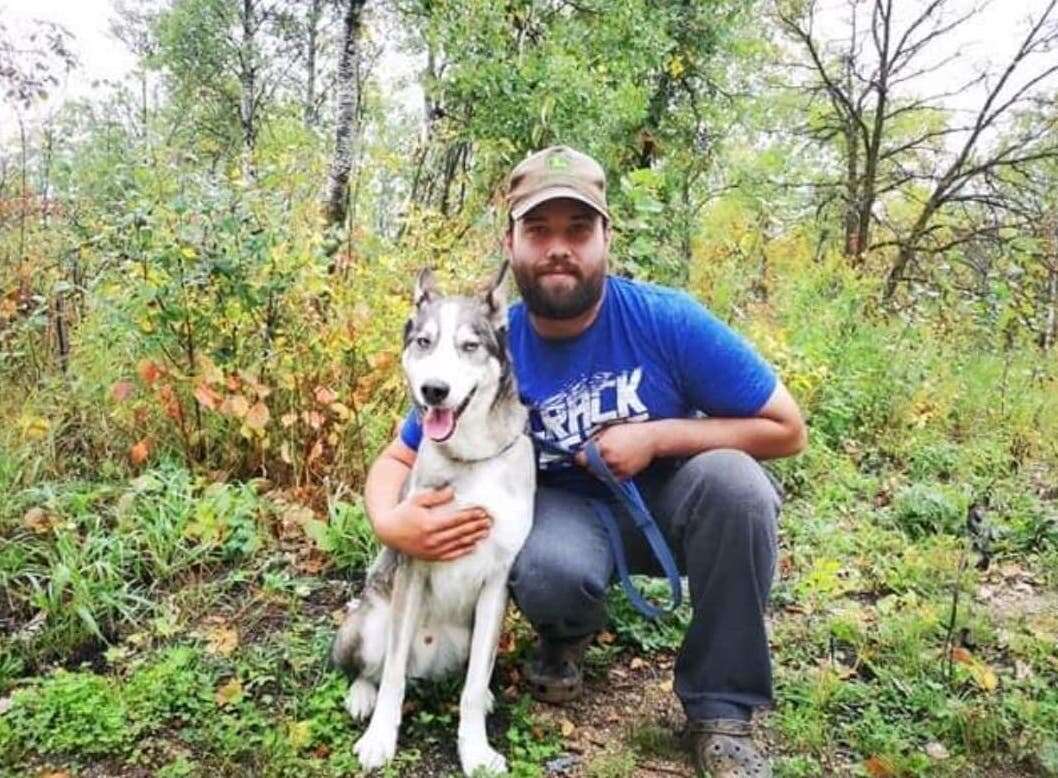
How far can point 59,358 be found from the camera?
13.3 feet

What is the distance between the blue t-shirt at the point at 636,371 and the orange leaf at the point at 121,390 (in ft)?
5.32

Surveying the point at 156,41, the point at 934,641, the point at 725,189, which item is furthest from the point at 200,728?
the point at 156,41

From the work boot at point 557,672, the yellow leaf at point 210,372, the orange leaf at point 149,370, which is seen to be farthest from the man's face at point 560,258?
the orange leaf at point 149,370

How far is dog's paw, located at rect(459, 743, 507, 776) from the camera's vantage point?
2170mm

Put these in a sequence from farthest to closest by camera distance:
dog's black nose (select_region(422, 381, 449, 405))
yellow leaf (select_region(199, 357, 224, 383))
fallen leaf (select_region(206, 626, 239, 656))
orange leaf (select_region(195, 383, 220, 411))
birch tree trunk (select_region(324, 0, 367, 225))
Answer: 1. birch tree trunk (select_region(324, 0, 367, 225))
2. yellow leaf (select_region(199, 357, 224, 383))
3. orange leaf (select_region(195, 383, 220, 411))
4. fallen leaf (select_region(206, 626, 239, 656))
5. dog's black nose (select_region(422, 381, 449, 405))

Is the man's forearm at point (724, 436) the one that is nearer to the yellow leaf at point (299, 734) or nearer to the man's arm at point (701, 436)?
the man's arm at point (701, 436)

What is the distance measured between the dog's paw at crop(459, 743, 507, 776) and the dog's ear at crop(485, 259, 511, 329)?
47.0 inches

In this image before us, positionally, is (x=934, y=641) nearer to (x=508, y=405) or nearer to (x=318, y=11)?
(x=508, y=405)

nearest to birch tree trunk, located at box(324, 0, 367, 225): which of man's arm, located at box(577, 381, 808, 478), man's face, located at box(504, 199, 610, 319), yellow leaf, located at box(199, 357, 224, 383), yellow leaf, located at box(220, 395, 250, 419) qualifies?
yellow leaf, located at box(199, 357, 224, 383)

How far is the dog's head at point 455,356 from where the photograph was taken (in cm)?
210

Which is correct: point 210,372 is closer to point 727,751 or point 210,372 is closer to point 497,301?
point 497,301

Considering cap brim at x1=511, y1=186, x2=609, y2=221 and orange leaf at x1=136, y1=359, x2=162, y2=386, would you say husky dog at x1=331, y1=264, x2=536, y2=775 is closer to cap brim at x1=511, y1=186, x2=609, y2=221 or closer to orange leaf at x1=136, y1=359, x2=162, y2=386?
cap brim at x1=511, y1=186, x2=609, y2=221

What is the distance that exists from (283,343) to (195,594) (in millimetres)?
1240

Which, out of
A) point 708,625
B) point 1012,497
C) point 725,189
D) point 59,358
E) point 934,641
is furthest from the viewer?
point 725,189
